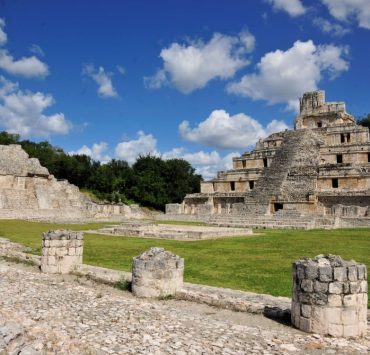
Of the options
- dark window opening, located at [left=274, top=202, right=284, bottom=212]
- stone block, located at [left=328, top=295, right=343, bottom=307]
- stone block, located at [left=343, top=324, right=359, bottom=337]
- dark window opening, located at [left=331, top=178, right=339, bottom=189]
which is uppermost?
dark window opening, located at [left=331, top=178, right=339, bottom=189]

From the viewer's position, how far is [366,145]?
33.4 m

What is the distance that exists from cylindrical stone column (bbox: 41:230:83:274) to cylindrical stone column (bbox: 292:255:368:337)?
22.8ft

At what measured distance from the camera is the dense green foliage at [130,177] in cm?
5641

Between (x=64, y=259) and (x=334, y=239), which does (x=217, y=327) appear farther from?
(x=334, y=239)

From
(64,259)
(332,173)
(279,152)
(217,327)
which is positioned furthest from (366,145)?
(217,327)

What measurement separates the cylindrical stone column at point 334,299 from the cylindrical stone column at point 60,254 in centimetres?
696

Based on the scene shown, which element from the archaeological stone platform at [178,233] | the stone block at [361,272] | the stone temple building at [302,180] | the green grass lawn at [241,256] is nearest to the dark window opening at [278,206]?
the stone temple building at [302,180]

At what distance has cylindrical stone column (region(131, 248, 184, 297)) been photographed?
27.1ft

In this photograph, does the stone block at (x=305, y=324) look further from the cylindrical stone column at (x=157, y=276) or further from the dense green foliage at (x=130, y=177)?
the dense green foliage at (x=130, y=177)

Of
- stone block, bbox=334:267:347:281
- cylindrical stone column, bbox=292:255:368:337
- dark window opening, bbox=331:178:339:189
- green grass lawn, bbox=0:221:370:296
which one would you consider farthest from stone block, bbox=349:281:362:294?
dark window opening, bbox=331:178:339:189

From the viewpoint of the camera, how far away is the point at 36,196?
128 ft

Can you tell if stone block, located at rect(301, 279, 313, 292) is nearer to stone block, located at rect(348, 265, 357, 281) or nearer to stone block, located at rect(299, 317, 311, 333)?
stone block, located at rect(299, 317, 311, 333)

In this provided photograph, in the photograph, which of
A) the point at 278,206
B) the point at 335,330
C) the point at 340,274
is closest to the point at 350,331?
the point at 335,330

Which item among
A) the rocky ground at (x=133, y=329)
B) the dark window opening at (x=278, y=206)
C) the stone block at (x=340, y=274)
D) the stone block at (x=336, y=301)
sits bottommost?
the rocky ground at (x=133, y=329)
